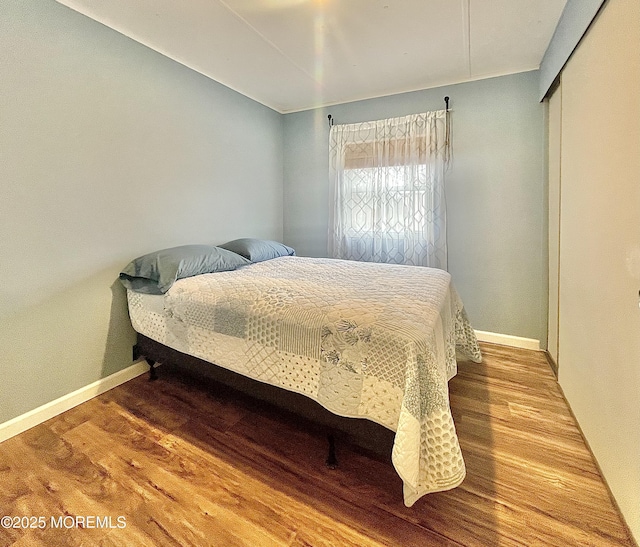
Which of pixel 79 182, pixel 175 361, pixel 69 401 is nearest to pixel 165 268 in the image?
pixel 175 361

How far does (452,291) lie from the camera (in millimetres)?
2342

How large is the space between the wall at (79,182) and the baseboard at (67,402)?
0.04m

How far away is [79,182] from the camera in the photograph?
1993 millimetres

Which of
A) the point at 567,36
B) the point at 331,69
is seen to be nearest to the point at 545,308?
the point at 567,36

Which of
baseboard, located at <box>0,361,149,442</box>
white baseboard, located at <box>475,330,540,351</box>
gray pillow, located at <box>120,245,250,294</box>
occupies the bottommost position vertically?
baseboard, located at <box>0,361,149,442</box>

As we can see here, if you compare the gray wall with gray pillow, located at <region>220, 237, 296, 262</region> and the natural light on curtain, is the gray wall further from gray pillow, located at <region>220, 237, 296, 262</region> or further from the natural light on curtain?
gray pillow, located at <region>220, 237, 296, 262</region>

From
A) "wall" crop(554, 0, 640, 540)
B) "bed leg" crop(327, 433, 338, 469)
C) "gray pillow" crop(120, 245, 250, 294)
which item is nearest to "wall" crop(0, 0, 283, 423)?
"gray pillow" crop(120, 245, 250, 294)

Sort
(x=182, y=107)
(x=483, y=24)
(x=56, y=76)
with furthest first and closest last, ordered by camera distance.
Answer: (x=182, y=107)
(x=483, y=24)
(x=56, y=76)

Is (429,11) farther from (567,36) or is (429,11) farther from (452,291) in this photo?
(452,291)

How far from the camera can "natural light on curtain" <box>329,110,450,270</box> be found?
120 inches

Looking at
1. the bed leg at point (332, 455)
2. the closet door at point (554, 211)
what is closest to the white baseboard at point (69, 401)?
the closet door at point (554, 211)

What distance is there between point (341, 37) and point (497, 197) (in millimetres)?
1860

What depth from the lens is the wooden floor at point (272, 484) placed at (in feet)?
3.98

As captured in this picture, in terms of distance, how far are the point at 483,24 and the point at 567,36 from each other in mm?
503
